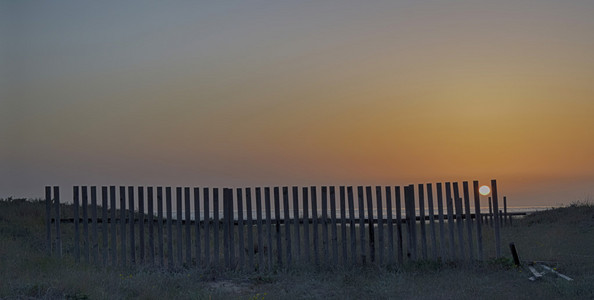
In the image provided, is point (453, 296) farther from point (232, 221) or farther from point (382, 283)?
point (232, 221)

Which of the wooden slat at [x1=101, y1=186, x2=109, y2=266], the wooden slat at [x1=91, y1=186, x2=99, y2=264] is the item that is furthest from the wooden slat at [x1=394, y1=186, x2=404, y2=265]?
the wooden slat at [x1=91, y1=186, x2=99, y2=264]

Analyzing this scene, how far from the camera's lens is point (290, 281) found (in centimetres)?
1217

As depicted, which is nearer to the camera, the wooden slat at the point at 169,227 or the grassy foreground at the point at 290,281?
the grassy foreground at the point at 290,281

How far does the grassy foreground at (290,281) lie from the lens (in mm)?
9797

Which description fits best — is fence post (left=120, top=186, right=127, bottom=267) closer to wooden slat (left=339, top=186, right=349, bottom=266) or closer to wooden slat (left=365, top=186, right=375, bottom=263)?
wooden slat (left=339, top=186, right=349, bottom=266)

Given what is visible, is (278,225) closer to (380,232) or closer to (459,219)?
(380,232)

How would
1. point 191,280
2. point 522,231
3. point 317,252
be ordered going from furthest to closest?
1. point 522,231
2. point 317,252
3. point 191,280

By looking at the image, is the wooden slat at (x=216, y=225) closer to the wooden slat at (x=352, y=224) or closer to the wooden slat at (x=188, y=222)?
the wooden slat at (x=188, y=222)

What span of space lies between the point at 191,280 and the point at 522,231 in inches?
695

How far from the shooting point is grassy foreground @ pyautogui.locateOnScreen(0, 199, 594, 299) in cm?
980

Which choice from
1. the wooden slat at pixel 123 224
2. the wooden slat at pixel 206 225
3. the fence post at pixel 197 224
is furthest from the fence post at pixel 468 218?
the wooden slat at pixel 123 224

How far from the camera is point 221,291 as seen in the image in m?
10.8

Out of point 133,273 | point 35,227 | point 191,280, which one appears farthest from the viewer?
point 35,227

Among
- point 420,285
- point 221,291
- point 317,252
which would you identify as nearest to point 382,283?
point 420,285
